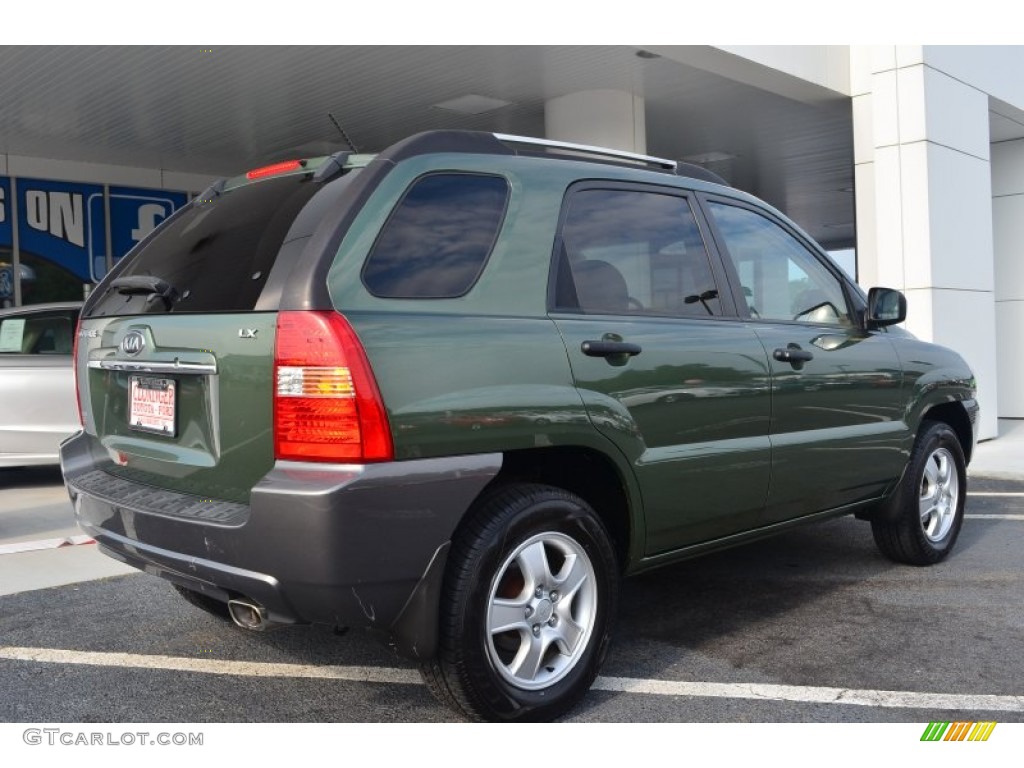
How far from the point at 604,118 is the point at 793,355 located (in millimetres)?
8224

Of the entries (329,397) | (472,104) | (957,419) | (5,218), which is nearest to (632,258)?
(329,397)

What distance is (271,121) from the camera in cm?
1259

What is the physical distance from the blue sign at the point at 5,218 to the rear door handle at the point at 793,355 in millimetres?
13941

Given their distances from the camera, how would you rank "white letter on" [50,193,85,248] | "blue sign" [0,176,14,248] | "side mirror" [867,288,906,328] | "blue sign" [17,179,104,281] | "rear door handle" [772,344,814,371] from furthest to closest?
"white letter on" [50,193,85,248] < "blue sign" [17,179,104,281] < "blue sign" [0,176,14,248] < "side mirror" [867,288,906,328] < "rear door handle" [772,344,814,371]

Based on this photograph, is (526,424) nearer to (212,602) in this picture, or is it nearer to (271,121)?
(212,602)

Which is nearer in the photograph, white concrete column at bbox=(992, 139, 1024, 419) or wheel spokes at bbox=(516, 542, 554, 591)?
wheel spokes at bbox=(516, 542, 554, 591)

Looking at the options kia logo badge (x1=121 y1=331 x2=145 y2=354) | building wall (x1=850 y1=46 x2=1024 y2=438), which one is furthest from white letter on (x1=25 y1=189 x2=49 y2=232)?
kia logo badge (x1=121 y1=331 x2=145 y2=354)

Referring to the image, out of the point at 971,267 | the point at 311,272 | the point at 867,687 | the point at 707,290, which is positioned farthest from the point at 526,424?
the point at 971,267

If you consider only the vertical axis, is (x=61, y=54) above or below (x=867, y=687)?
above

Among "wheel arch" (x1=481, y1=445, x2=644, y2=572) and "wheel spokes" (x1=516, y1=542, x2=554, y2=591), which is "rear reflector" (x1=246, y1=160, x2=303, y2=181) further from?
"wheel spokes" (x1=516, y1=542, x2=554, y2=591)

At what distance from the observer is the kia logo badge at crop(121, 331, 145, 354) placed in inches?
124

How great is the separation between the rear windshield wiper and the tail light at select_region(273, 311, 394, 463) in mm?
756

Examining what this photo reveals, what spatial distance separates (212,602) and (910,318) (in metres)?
9.15

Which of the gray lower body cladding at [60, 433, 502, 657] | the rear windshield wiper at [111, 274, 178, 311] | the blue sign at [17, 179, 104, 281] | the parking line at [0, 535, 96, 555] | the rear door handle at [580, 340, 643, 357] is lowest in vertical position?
the parking line at [0, 535, 96, 555]
